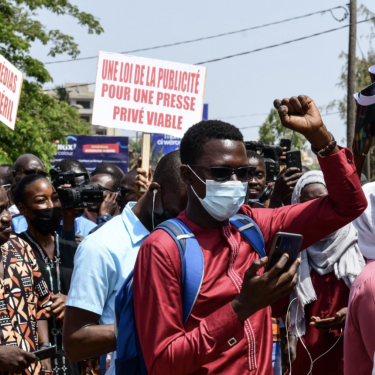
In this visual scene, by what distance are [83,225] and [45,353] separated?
2.99 meters

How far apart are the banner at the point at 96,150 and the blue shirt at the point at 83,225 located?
73.1 feet

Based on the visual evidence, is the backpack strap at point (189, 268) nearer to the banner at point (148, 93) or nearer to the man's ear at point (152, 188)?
the man's ear at point (152, 188)

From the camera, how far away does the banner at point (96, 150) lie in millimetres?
30734

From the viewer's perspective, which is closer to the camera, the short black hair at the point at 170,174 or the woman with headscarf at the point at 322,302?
the short black hair at the point at 170,174

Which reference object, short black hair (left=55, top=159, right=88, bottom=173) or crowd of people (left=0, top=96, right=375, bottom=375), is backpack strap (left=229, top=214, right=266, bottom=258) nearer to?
crowd of people (left=0, top=96, right=375, bottom=375)

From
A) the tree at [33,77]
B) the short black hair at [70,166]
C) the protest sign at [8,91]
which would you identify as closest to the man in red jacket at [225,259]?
the protest sign at [8,91]

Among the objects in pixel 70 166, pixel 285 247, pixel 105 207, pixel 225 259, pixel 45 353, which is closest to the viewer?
pixel 285 247

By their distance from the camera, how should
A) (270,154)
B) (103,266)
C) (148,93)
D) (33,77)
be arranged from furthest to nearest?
(33,77)
(148,93)
(270,154)
(103,266)

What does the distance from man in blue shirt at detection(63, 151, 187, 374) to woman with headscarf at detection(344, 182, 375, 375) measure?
997 mm

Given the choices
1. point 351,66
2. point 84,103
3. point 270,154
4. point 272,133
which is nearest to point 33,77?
point 351,66

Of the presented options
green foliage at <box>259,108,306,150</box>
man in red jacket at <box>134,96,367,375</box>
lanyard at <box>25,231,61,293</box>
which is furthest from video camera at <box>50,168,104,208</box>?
green foliage at <box>259,108,306,150</box>

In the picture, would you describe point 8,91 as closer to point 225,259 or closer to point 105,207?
point 105,207

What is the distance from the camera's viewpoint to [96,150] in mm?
31266

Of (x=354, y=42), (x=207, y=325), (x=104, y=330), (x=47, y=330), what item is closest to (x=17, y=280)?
(x=47, y=330)
